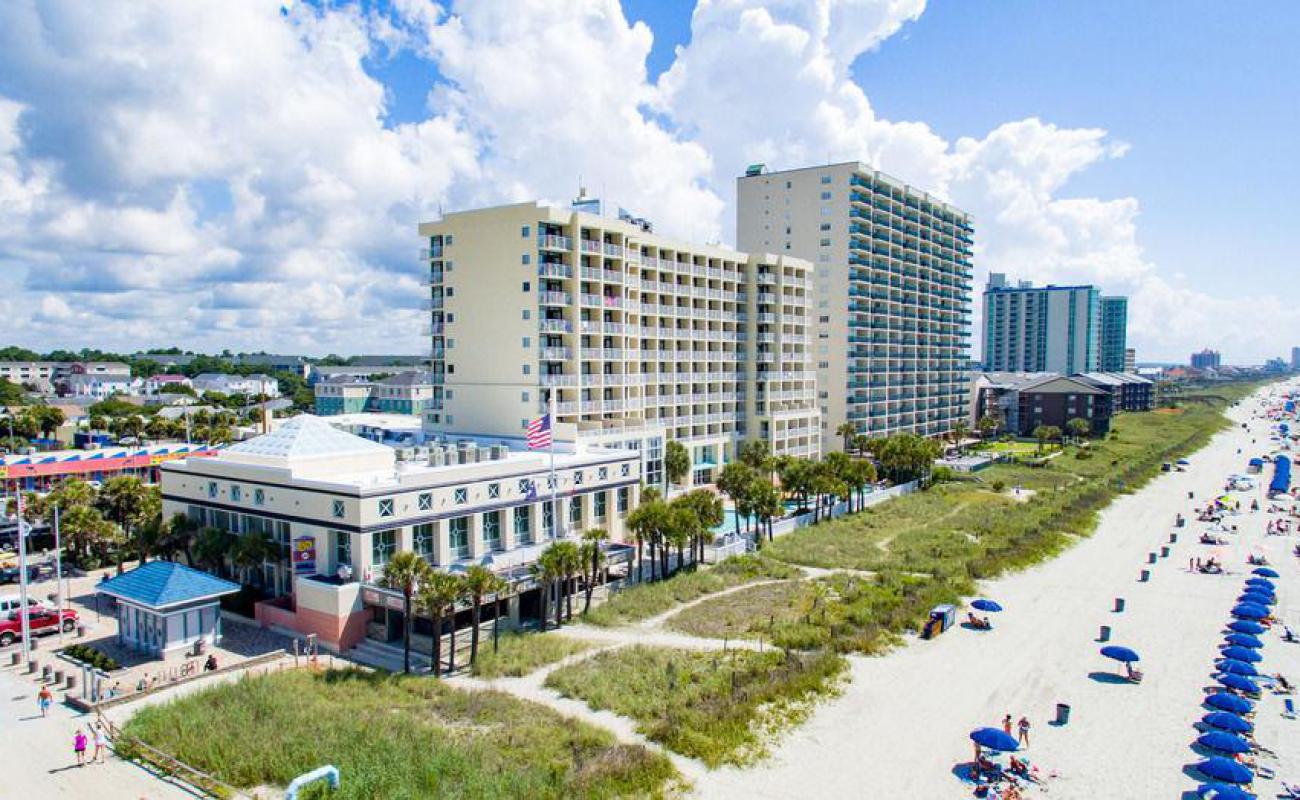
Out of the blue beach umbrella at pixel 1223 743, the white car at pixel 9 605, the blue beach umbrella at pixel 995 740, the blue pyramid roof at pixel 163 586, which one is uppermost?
the blue pyramid roof at pixel 163 586

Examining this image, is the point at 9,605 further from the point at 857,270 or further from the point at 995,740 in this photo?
the point at 857,270

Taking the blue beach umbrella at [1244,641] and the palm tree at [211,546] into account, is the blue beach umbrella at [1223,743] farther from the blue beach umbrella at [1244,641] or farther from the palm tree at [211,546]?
the palm tree at [211,546]

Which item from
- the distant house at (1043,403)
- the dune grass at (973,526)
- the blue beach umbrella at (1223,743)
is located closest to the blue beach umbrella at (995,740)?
the blue beach umbrella at (1223,743)

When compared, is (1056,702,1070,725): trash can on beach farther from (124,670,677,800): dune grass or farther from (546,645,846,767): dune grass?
(124,670,677,800): dune grass

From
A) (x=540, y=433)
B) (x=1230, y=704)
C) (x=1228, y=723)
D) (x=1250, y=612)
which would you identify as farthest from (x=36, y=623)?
(x=1250, y=612)

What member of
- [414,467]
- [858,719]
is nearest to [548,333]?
[414,467]

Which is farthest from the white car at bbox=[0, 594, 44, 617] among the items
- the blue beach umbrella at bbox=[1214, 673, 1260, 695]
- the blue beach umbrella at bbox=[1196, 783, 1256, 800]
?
the blue beach umbrella at bbox=[1214, 673, 1260, 695]
